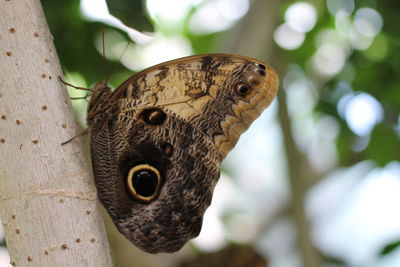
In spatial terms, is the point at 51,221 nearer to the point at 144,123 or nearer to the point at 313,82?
the point at 144,123

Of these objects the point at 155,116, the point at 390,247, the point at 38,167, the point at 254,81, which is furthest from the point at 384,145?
the point at 38,167

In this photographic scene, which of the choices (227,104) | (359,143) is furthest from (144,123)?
(359,143)

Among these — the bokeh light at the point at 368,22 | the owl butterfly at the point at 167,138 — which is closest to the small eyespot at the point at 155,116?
the owl butterfly at the point at 167,138

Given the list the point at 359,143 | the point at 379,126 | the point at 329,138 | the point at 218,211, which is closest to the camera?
the point at 379,126

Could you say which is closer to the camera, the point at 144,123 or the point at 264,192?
the point at 144,123

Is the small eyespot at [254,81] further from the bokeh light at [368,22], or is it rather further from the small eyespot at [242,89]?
the bokeh light at [368,22]

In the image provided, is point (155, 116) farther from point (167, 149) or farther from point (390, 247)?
point (390, 247)
